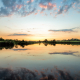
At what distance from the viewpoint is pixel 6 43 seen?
185 ft

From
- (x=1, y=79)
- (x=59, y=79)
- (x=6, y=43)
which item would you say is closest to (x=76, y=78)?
(x=59, y=79)

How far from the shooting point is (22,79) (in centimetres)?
752

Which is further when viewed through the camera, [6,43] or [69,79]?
[6,43]

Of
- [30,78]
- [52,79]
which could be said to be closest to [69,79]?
[52,79]

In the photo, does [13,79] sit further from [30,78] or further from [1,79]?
[30,78]

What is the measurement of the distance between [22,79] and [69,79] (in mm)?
4486

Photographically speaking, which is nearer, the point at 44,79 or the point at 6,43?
the point at 44,79

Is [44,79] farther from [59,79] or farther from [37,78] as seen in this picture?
[59,79]

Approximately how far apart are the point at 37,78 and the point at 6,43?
54388 mm

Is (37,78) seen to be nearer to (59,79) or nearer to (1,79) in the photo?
(59,79)

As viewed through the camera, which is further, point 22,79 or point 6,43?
point 6,43

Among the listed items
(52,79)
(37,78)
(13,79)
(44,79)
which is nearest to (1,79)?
(13,79)

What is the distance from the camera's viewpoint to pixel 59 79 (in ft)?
24.4

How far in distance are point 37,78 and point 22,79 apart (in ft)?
4.74
